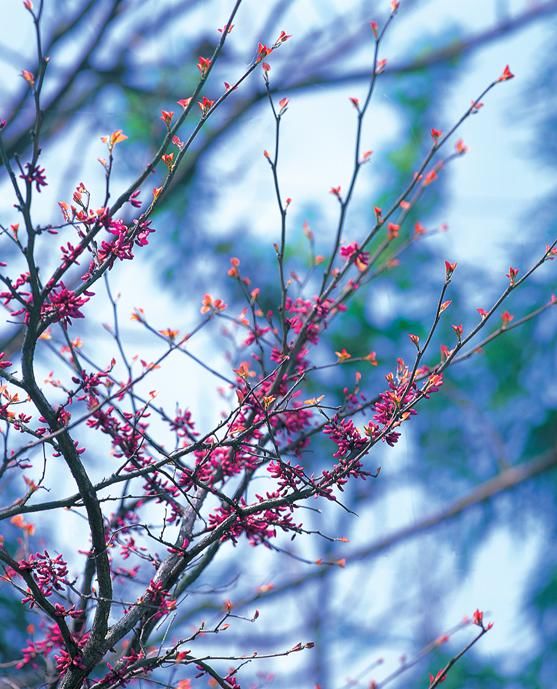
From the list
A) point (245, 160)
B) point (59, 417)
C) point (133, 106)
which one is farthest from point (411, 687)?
point (59, 417)

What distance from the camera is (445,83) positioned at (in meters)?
7.19

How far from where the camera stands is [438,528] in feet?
18.9

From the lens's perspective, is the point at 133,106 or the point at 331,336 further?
the point at 331,336

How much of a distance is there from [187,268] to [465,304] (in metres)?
2.20

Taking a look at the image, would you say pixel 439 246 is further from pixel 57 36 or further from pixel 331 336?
pixel 57 36

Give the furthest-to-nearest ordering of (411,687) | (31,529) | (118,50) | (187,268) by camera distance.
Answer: (187,268) → (411,687) → (118,50) → (31,529)

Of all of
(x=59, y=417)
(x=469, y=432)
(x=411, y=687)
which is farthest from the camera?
(x=469, y=432)

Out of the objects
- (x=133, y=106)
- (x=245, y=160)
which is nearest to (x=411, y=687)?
(x=245, y=160)

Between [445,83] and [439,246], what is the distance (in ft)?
5.09

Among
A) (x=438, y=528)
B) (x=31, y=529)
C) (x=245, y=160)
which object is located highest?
(x=245, y=160)

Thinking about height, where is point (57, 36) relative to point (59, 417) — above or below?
above

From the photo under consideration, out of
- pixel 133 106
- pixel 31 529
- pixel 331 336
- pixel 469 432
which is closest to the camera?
pixel 31 529

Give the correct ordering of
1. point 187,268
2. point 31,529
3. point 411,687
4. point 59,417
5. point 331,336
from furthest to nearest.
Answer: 1. point 331,336
2. point 187,268
3. point 411,687
4. point 31,529
5. point 59,417

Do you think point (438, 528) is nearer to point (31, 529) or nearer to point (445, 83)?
point (445, 83)
